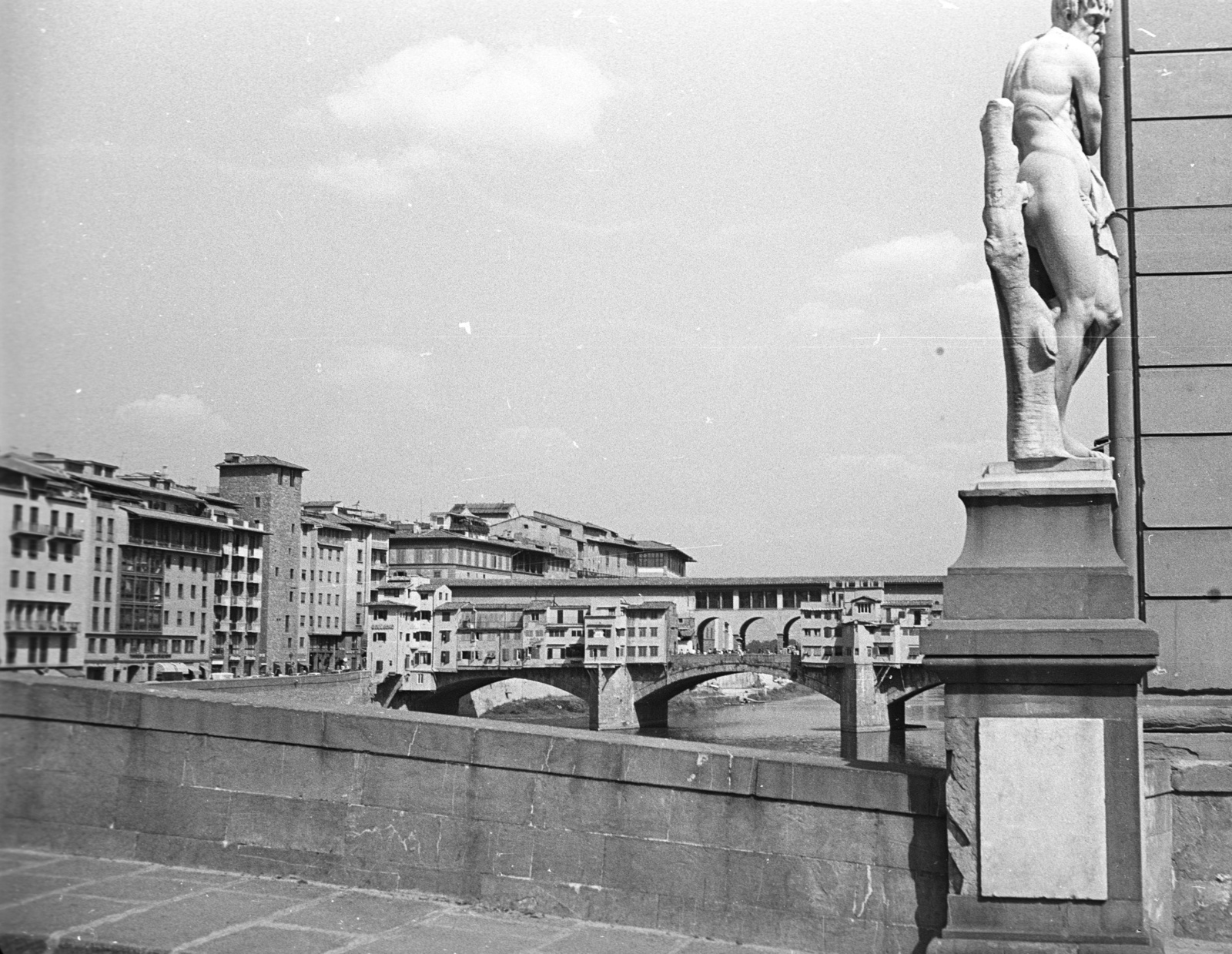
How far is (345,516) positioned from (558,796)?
81.1 meters

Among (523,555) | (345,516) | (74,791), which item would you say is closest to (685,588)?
(523,555)

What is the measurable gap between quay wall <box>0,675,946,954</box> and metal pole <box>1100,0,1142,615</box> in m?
2.06

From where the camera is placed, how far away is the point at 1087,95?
19.7ft

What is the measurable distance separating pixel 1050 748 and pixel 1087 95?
300 cm

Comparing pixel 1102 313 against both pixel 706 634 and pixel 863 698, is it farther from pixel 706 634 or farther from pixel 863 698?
pixel 706 634

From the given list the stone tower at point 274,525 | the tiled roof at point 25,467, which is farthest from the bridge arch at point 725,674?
the tiled roof at point 25,467

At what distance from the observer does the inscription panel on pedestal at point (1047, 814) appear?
17.6 feet

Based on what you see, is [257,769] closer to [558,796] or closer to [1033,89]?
[558,796]

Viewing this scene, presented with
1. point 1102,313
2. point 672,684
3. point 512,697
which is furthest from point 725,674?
point 1102,313

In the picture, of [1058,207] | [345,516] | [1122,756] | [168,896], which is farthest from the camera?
[345,516]

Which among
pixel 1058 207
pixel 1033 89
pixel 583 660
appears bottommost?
pixel 583 660

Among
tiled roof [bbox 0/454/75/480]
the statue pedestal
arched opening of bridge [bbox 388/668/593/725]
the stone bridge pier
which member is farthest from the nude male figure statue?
arched opening of bridge [bbox 388/668/593/725]

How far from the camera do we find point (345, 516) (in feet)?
281

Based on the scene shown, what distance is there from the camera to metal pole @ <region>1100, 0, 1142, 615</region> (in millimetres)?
6953
